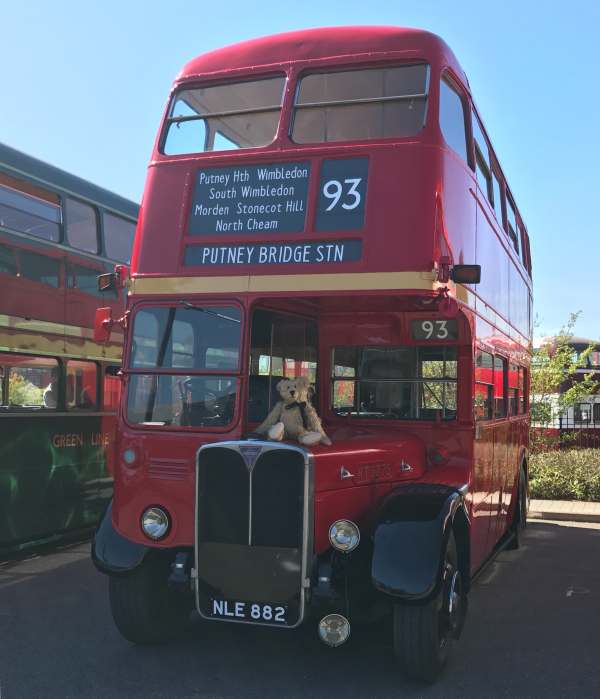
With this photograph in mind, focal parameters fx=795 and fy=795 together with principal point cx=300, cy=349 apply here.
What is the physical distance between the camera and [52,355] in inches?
335

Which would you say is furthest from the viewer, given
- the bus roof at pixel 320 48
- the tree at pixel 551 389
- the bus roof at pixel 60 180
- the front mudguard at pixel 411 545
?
the tree at pixel 551 389

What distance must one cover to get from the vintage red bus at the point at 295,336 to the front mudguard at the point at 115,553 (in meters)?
0.01

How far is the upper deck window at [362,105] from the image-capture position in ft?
18.1

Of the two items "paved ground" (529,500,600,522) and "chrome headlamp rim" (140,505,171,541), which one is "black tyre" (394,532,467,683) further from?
"paved ground" (529,500,600,522)

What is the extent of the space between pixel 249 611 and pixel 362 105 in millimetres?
3479

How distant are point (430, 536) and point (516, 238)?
20.8 ft

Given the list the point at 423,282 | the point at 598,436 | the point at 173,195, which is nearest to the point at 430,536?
the point at 423,282

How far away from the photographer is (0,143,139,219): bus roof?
8.08 metres

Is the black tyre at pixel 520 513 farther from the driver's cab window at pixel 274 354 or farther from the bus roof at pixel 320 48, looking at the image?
the bus roof at pixel 320 48

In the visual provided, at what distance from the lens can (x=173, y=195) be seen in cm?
570

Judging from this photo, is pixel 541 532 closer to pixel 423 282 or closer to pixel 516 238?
pixel 516 238

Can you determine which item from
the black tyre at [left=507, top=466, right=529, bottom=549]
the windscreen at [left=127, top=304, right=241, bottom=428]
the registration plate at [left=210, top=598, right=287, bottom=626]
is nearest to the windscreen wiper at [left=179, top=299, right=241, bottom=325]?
the windscreen at [left=127, top=304, right=241, bottom=428]

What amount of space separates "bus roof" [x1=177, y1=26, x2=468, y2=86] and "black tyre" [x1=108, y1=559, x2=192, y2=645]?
365 cm

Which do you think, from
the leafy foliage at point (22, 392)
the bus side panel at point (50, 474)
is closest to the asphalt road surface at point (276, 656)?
the bus side panel at point (50, 474)
